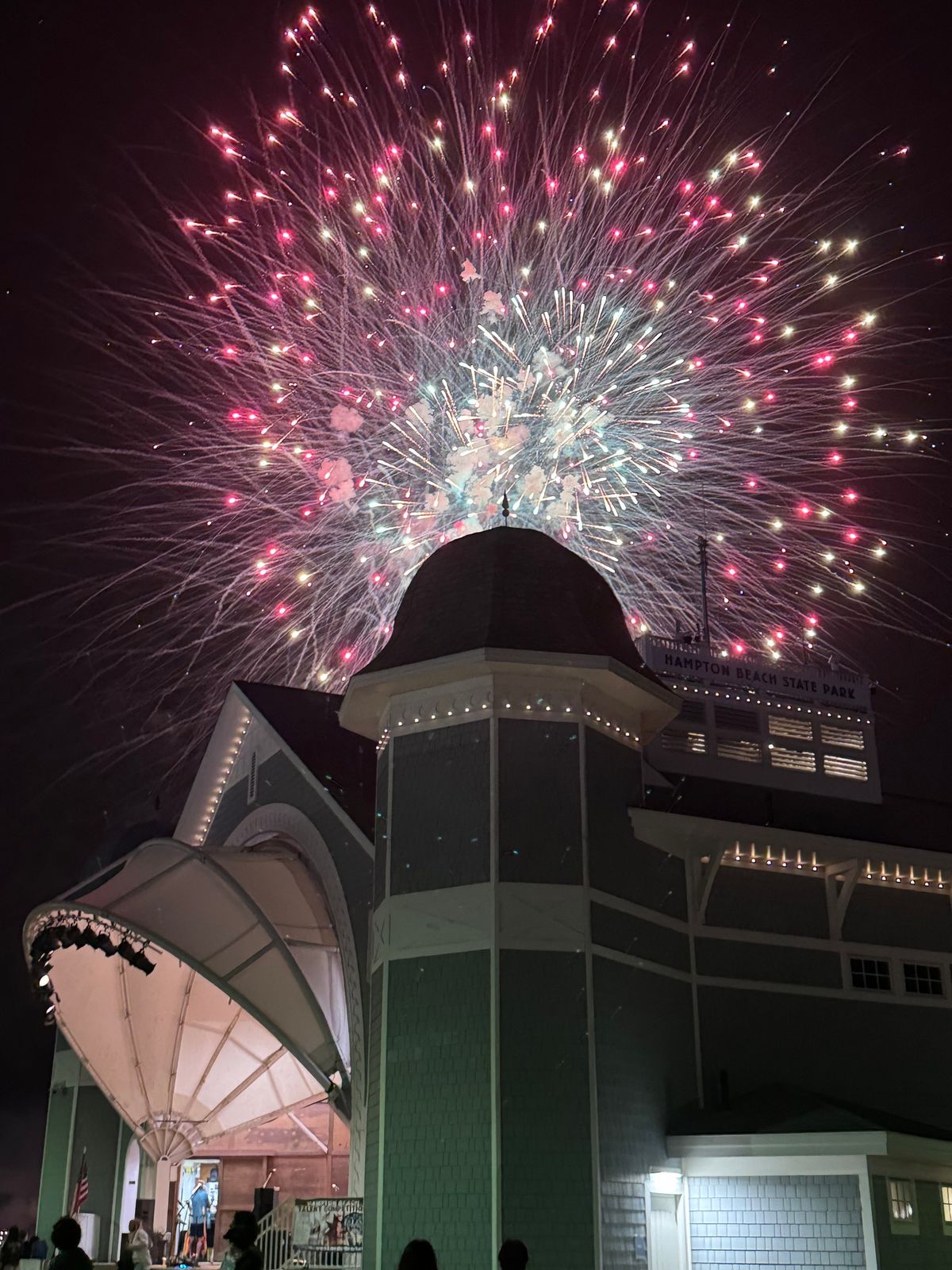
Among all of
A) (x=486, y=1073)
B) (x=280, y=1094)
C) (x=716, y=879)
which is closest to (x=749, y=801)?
(x=716, y=879)

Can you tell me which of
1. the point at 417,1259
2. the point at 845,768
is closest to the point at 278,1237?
the point at 845,768

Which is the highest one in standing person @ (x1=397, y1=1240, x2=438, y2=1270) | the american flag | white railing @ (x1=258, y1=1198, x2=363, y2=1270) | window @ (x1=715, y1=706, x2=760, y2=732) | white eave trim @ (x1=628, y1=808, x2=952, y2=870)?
window @ (x1=715, y1=706, x2=760, y2=732)

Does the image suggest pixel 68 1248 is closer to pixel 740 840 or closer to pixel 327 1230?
pixel 327 1230

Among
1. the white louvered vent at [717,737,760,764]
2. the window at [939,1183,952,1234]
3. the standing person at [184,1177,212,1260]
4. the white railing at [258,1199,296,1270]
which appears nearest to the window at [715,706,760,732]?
the white louvered vent at [717,737,760,764]

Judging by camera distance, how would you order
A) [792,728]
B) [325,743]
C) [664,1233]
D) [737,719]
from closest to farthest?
[664,1233] → [737,719] → [792,728] → [325,743]

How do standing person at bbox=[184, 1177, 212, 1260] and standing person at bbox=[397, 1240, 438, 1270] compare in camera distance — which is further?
standing person at bbox=[184, 1177, 212, 1260]

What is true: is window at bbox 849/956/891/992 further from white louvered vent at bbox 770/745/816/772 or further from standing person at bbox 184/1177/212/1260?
standing person at bbox 184/1177/212/1260

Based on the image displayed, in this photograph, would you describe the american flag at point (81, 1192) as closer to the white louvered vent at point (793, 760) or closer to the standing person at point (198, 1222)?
the standing person at point (198, 1222)
